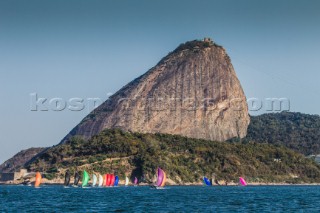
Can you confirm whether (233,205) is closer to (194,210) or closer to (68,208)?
(194,210)

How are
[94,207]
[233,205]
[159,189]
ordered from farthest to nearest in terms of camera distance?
[159,189]
[233,205]
[94,207]

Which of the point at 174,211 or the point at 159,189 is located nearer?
the point at 174,211

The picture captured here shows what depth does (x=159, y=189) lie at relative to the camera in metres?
163

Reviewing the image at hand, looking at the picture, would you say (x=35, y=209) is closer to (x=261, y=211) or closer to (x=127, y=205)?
(x=127, y=205)

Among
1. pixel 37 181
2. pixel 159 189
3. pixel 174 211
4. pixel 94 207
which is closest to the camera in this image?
pixel 174 211

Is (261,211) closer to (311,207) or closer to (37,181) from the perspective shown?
(311,207)

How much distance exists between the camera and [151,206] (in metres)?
93.2

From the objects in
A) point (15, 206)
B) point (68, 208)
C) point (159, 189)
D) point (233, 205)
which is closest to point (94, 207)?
point (68, 208)

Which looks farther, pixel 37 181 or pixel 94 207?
pixel 37 181

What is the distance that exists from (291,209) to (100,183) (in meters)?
91.9

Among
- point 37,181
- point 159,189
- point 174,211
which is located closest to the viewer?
point 174,211

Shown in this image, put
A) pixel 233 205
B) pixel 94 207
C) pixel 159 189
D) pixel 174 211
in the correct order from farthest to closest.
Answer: pixel 159 189 → pixel 233 205 → pixel 94 207 → pixel 174 211

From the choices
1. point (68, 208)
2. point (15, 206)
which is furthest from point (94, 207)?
point (15, 206)

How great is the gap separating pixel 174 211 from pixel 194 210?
3239 millimetres
